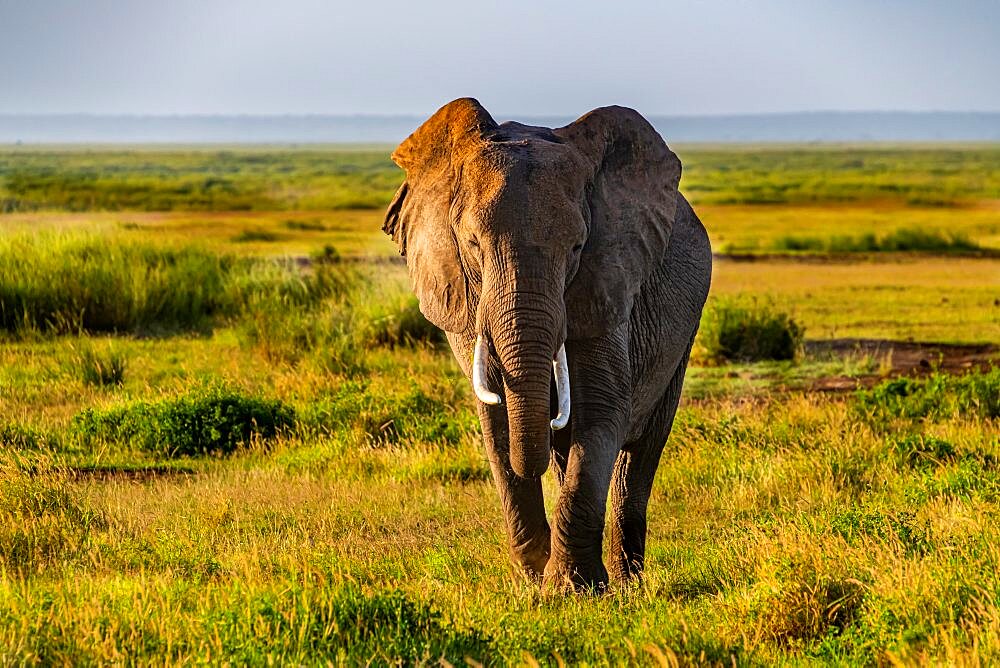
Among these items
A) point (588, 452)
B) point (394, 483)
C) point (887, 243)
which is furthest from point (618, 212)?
point (887, 243)

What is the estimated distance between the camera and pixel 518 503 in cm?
730

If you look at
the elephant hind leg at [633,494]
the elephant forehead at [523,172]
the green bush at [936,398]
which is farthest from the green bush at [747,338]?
the elephant forehead at [523,172]

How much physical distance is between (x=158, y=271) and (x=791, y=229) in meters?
37.8

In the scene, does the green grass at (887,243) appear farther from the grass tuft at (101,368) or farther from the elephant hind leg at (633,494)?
the elephant hind leg at (633,494)

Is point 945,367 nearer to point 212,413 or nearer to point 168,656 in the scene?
point 212,413

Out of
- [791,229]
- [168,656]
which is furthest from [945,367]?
[791,229]

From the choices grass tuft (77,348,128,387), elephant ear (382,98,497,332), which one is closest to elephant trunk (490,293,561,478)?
elephant ear (382,98,497,332)

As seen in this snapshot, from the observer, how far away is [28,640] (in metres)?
5.50

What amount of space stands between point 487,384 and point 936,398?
23.6 feet

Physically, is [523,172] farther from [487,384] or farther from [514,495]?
[514,495]

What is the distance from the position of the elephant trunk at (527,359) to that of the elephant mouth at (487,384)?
0.08m

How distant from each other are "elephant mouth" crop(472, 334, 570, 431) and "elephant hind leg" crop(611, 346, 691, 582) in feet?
6.15

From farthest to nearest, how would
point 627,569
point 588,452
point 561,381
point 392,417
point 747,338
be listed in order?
1. point 747,338
2. point 392,417
3. point 627,569
4. point 588,452
5. point 561,381

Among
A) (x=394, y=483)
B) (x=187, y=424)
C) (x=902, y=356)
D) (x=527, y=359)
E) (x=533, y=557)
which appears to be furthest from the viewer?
(x=902, y=356)
